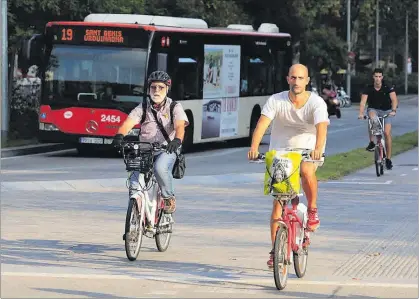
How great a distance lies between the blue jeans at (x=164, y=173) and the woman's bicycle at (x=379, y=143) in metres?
10.1

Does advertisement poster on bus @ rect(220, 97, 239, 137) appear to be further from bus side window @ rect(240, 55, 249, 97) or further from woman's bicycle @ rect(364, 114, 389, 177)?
woman's bicycle @ rect(364, 114, 389, 177)

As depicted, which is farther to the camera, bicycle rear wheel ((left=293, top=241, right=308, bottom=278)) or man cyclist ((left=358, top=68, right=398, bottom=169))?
man cyclist ((left=358, top=68, right=398, bottom=169))

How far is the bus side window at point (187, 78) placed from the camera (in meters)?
26.7

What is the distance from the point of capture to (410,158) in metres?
26.0

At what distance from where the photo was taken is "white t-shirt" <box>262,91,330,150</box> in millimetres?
9570

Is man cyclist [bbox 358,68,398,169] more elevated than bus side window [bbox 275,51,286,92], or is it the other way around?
bus side window [bbox 275,51,286,92]

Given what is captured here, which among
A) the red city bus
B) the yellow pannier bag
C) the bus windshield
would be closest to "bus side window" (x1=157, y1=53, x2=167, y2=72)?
the red city bus

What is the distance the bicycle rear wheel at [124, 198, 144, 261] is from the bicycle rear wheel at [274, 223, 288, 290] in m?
1.74

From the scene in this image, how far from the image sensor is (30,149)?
27359mm

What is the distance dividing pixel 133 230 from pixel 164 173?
67 cm

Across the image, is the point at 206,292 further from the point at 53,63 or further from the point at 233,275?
the point at 53,63

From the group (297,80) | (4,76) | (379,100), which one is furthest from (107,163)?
(297,80)

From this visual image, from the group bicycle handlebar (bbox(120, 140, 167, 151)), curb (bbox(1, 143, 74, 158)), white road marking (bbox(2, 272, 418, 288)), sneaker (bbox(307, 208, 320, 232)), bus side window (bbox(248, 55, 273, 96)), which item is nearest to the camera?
white road marking (bbox(2, 272, 418, 288))

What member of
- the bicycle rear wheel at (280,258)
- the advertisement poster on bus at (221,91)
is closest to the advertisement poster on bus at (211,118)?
the advertisement poster on bus at (221,91)
